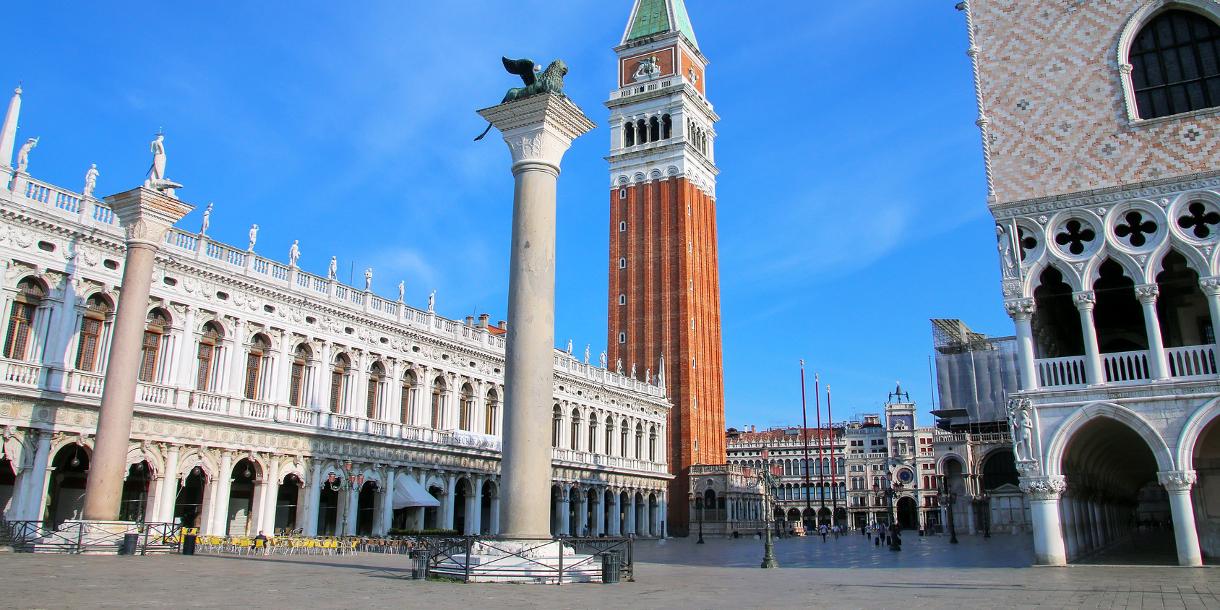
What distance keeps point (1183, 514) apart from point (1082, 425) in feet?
8.68

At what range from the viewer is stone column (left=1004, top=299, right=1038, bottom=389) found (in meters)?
20.9

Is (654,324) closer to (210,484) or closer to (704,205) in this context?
(704,205)

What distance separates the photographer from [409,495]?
3647 centimetres

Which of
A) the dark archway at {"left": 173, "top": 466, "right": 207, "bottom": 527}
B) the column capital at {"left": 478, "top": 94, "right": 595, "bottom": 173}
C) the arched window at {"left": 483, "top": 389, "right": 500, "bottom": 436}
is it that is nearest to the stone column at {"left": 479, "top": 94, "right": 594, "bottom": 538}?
the column capital at {"left": 478, "top": 94, "right": 595, "bottom": 173}

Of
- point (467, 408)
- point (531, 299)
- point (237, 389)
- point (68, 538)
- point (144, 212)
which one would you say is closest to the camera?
point (531, 299)

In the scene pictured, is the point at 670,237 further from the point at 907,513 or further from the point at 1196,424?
the point at 907,513

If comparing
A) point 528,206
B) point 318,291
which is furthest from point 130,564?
point 318,291

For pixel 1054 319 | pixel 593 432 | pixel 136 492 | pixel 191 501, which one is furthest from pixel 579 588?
pixel 593 432

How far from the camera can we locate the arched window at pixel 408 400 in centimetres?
3844

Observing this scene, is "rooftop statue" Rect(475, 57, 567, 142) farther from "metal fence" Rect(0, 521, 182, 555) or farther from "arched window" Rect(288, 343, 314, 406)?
"arched window" Rect(288, 343, 314, 406)

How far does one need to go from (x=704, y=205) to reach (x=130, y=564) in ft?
195

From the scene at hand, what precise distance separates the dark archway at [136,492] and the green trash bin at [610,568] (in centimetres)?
1847

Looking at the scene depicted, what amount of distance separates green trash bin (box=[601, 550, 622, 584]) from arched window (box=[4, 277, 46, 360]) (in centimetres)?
1946

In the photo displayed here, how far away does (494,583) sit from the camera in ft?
48.9
